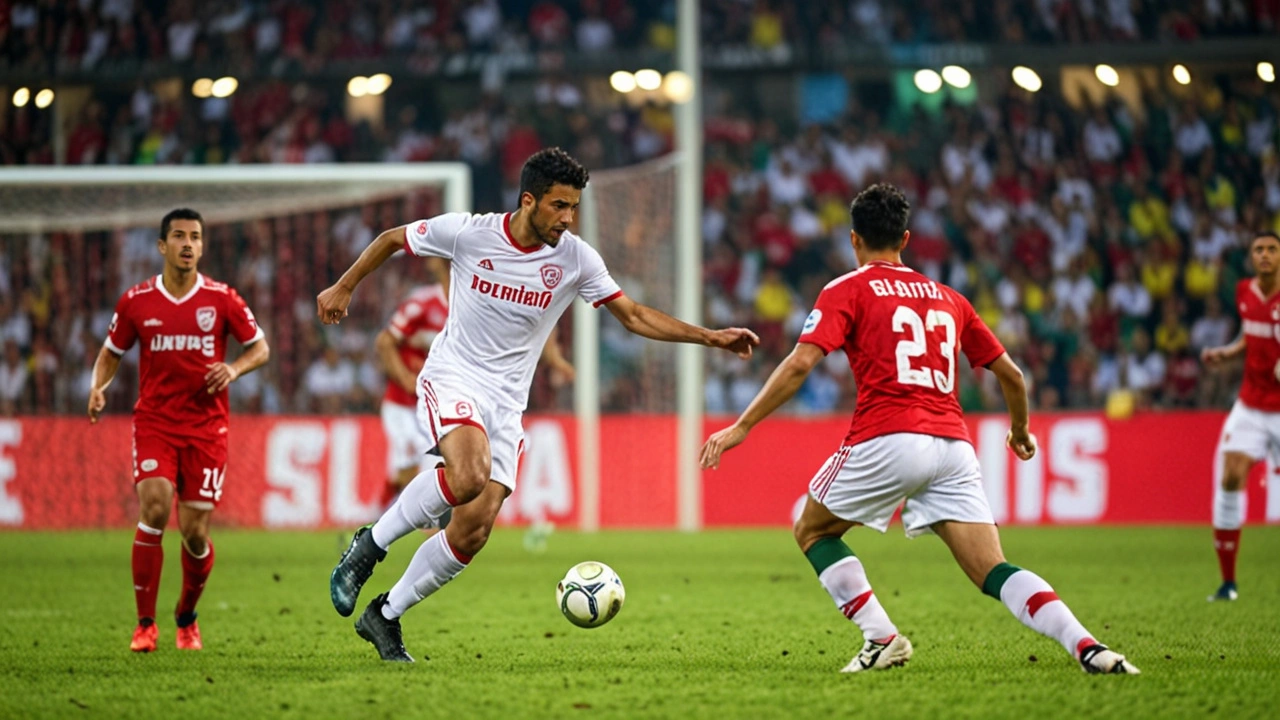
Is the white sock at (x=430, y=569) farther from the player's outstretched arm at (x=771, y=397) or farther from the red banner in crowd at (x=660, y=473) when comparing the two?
the red banner in crowd at (x=660, y=473)

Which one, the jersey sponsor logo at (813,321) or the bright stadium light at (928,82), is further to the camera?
the bright stadium light at (928,82)

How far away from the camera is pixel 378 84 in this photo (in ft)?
78.1

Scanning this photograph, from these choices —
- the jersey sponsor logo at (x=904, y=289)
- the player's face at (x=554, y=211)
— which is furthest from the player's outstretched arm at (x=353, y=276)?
the jersey sponsor logo at (x=904, y=289)

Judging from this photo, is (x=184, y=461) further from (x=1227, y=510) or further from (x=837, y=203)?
(x=837, y=203)

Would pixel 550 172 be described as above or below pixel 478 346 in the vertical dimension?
above

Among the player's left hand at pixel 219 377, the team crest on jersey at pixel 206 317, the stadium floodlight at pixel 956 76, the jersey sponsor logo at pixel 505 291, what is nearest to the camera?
the jersey sponsor logo at pixel 505 291

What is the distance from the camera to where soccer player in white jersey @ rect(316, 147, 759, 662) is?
23.4 feet

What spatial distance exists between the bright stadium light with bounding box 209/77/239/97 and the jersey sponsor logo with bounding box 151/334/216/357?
16.2 metres

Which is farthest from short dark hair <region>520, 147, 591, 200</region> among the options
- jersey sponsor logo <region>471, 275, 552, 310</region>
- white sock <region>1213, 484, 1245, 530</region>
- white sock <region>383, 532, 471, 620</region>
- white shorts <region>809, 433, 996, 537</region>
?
white sock <region>1213, 484, 1245, 530</region>

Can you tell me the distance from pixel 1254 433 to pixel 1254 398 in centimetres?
24

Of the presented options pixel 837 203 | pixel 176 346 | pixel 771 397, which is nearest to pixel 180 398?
pixel 176 346

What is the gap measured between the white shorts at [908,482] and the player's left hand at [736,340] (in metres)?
0.83

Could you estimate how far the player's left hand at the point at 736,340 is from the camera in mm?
7215

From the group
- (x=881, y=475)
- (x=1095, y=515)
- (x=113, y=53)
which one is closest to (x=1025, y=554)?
(x=1095, y=515)
